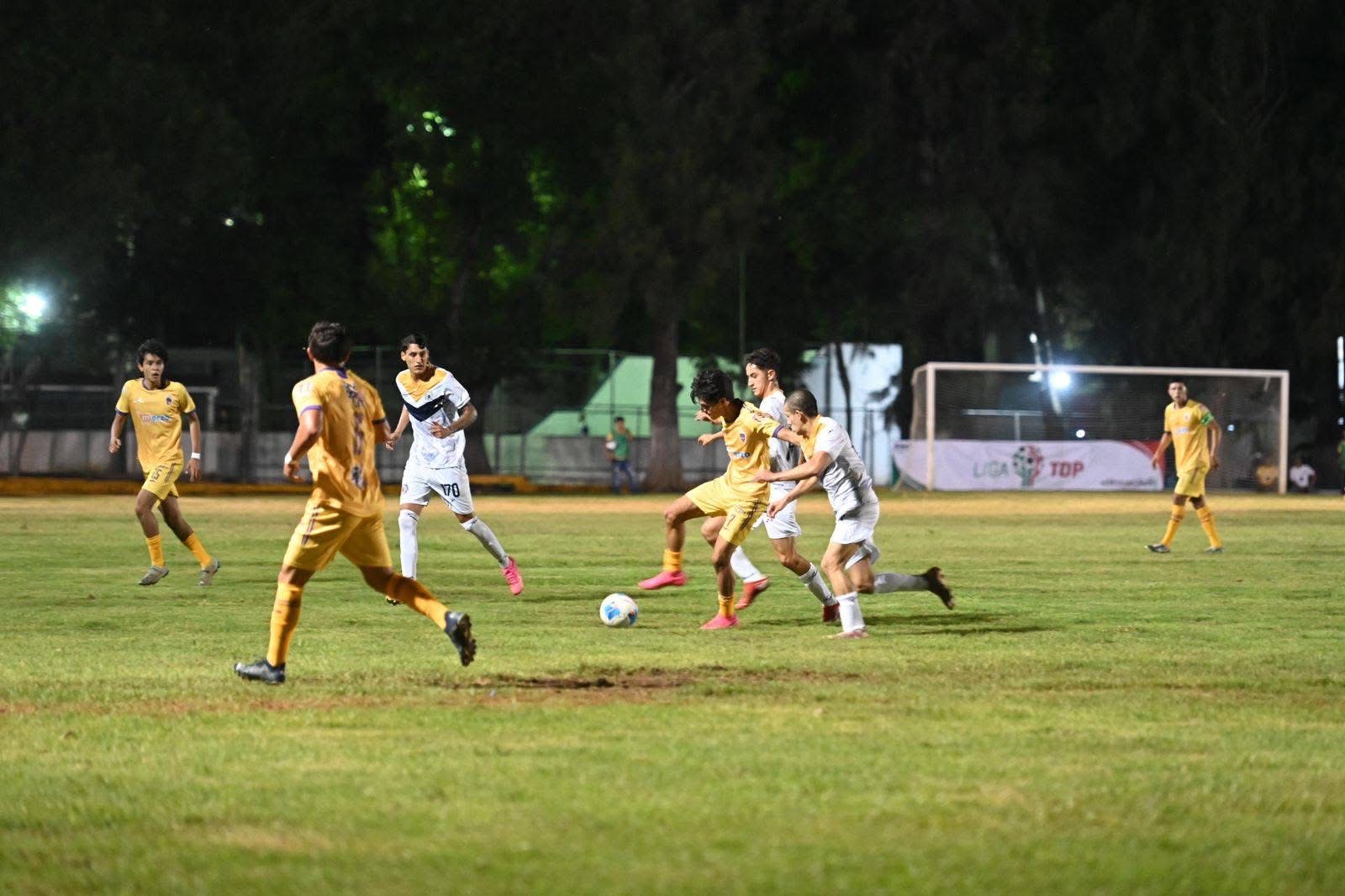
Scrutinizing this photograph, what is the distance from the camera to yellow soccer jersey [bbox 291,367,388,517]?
9984 mm

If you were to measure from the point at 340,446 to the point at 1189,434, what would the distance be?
52.1 ft

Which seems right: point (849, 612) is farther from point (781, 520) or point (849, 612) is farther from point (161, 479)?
point (161, 479)

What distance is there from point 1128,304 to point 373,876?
169ft

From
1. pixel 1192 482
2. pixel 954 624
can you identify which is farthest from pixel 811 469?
pixel 1192 482

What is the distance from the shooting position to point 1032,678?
34.9ft

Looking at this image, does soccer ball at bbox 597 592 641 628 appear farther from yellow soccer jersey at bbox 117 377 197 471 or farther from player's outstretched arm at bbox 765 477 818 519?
yellow soccer jersey at bbox 117 377 197 471

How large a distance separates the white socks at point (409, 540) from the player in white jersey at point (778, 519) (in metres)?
2.74

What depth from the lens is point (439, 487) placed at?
16.6m

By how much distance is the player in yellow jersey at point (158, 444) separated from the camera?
17250mm

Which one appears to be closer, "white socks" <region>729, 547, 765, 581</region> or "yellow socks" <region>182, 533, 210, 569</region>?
"white socks" <region>729, 547, 765, 581</region>

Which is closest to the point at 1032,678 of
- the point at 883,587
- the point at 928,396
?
the point at 883,587

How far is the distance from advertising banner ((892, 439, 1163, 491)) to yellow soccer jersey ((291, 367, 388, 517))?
37291 millimetres

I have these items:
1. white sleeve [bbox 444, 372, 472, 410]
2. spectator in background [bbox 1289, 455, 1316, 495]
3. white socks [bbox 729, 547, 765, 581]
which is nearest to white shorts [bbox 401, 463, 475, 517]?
white sleeve [bbox 444, 372, 472, 410]

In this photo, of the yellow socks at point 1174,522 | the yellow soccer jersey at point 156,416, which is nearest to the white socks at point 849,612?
the yellow soccer jersey at point 156,416
